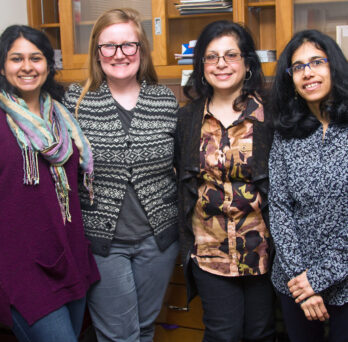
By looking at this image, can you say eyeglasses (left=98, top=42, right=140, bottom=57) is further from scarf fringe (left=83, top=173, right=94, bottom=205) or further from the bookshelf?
the bookshelf

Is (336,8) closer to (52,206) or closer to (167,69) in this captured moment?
(167,69)

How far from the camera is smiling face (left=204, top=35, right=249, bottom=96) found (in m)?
1.64

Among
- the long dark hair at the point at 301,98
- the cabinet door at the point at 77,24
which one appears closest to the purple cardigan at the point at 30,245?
the long dark hair at the point at 301,98

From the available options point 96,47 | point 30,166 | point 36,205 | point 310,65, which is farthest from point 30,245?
point 310,65

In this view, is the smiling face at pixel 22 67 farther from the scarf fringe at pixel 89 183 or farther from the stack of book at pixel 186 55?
the stack of book at pixel 186 55

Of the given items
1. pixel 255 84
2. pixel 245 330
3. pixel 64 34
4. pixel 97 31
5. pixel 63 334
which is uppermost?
pixel 64 34

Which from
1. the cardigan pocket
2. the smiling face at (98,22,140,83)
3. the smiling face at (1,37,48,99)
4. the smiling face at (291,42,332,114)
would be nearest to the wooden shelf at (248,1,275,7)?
the smiling face at (98,22,140,83)

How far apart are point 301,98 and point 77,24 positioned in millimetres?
1758

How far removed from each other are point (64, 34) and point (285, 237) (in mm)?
1972

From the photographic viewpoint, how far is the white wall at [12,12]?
8.48 ft

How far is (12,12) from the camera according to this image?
107 inches

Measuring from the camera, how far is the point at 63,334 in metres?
1.48

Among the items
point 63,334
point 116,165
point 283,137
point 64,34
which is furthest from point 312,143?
point 64,34

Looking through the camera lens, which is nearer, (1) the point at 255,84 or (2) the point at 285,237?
(2) the point at 285,237
